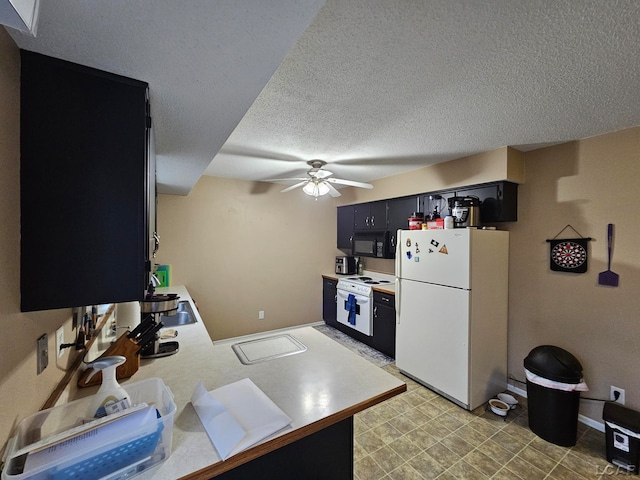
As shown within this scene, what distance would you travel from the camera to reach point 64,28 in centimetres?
72

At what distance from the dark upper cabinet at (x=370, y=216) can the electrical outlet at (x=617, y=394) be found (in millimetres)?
2625

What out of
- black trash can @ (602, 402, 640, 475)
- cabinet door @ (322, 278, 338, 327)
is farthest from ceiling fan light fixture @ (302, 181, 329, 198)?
Answer: black trash can @ (602, 402, 640, 475)

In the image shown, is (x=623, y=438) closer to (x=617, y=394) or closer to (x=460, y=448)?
(x=617, y=394)

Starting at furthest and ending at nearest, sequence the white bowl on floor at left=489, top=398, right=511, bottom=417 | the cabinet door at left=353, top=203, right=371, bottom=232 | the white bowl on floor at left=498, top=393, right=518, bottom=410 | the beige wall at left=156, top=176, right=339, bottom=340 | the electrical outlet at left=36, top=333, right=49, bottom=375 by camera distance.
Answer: the cabinet door at left=353, top=203, right=371, bottom=232, the beige wall at left=156, top=176, right=339, bottom=340, the white bowl on floor at left=498, top=393, right=518, bottom=410, the white bowl on floor at left=489, top=398, right=511, bottom=417, the electrical outlet at left=36, top=333, right=49, bottom=375

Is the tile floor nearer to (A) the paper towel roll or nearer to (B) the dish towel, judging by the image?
(B) the dish towel

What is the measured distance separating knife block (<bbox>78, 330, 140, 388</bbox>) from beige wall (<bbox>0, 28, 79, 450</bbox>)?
40 centimetres

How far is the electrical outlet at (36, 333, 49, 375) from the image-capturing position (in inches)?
35.1

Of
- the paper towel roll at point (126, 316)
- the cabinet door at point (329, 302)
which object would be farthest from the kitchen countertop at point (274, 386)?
the cabinet door at point (329, 302)

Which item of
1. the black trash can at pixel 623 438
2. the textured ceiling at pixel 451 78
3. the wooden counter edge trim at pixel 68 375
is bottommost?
the black trash can at pixel 623 438

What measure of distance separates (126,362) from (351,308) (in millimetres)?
3009

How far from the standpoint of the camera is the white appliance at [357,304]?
143 inches

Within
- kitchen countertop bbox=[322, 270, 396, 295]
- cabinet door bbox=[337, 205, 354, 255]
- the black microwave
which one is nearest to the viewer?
kitchen countertop bbox=[322, 270, 396, 295]

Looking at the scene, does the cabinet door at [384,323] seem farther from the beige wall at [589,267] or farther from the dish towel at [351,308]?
the beige wall at [589,267]

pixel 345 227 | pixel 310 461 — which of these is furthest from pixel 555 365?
pixel 345 227
